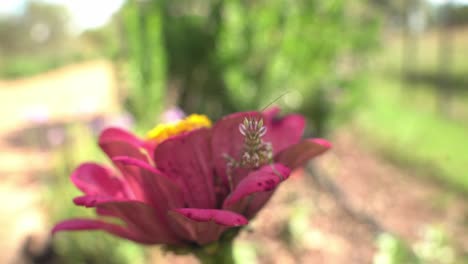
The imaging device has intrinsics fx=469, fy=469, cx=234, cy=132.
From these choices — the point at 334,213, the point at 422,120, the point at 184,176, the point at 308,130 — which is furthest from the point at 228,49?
the point at 422,120

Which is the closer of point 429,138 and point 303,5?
point 303,5

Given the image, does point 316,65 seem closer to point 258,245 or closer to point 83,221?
point 258,245

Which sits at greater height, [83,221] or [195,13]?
[195,13]

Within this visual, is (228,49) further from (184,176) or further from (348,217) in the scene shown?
(184,176)

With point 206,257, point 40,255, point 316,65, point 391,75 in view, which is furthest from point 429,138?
point 391,75

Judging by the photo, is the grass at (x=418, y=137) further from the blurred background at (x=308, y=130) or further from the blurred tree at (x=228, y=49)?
the blurred tree at (x=228, y=49)

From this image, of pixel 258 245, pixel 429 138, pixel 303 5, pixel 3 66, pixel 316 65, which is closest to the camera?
pixel 258 245

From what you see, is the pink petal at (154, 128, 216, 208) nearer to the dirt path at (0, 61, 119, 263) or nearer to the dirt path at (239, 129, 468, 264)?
the dirt path at (239, 129, 468, 264)

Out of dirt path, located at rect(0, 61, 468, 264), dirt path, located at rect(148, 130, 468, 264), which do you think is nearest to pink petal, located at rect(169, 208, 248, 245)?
dirt path, located at rect(0, 61, 468, 264)
